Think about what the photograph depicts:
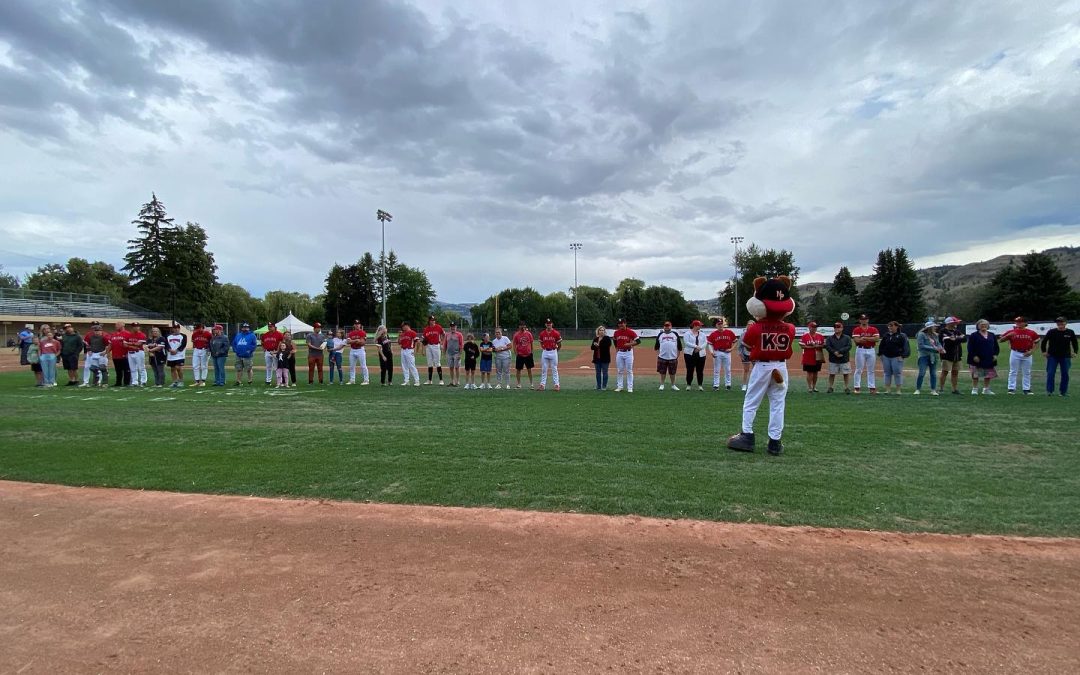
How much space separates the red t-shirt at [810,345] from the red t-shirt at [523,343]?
274 inches

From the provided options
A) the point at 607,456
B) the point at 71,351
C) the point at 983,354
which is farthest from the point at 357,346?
the point at 983,354

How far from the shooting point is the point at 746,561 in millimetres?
3740

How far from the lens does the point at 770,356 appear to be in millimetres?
7023

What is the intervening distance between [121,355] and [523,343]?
1193 cm

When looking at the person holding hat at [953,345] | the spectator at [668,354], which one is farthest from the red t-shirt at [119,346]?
the person holding hat at [953,345]

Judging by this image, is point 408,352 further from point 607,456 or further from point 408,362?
point 607,456

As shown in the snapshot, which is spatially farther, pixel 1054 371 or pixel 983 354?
pixel 983 354

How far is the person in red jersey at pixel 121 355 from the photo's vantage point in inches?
653

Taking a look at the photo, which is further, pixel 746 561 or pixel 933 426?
pixel 933 426

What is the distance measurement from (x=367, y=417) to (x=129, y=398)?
24.5 ft

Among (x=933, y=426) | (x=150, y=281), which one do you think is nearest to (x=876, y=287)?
(x=933, y=426)

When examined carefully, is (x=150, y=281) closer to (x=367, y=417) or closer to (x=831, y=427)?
(x=367, y=417)

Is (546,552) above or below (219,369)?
below

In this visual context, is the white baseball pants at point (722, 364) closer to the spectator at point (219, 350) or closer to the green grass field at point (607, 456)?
the green grass field at point (607, 456)
